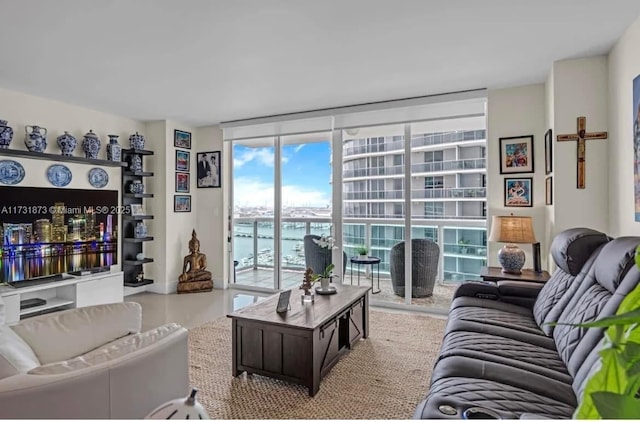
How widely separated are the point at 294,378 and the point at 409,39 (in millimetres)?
2453

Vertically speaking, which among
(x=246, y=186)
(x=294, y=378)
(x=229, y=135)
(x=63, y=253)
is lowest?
(x=294, y=378)

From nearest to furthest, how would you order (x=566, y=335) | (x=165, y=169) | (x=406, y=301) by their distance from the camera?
(x=566, y=335)
(x=406, y=301)
(x=165, y=169)

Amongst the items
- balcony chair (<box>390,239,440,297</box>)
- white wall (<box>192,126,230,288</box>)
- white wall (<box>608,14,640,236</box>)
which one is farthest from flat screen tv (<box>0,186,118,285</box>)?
white wall (<box>608,14,640,236</box>)

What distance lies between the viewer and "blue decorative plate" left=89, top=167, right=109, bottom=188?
431 cm

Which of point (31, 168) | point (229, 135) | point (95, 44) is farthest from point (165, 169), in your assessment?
point (95, 44)

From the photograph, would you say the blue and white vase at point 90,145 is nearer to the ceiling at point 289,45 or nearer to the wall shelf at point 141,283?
the ceiling at point 289,45

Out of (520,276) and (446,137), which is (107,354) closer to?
(520,276)

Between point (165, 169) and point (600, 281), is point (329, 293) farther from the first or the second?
point (165, 169)

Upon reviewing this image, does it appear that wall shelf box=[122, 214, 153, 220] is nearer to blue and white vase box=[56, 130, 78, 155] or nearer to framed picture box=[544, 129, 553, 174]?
blue and white vase box=[56, 130, 78, 155]

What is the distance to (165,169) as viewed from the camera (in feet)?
16.1

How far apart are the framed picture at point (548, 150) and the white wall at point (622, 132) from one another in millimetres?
418

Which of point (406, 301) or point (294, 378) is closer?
point (294, 378)

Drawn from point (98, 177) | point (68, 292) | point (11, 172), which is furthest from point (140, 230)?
point (11, 172)

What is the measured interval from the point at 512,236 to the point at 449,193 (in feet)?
3.52
